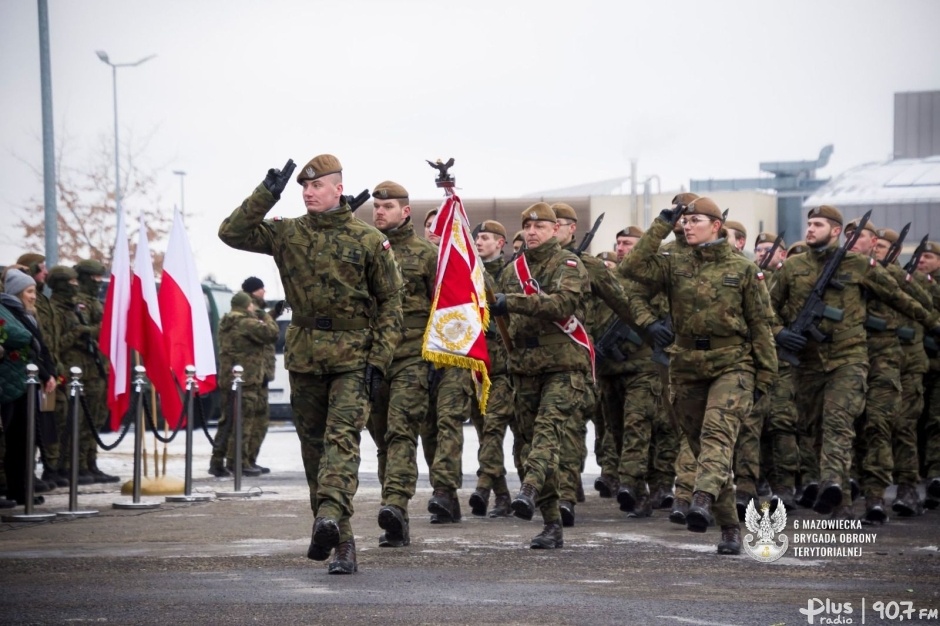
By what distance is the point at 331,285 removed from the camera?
348 inches

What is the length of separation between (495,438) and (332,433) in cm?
390

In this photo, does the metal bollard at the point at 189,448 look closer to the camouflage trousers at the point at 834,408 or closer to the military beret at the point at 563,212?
the military beret at the point at 563,212

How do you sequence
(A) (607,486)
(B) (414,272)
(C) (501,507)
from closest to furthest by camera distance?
(B) (414,272), (C) (501,507), (A) (607,486)

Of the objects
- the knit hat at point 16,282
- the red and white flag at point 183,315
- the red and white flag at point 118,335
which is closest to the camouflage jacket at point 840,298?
the red and white flag at point 183,315

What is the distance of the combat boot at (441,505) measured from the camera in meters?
11.5

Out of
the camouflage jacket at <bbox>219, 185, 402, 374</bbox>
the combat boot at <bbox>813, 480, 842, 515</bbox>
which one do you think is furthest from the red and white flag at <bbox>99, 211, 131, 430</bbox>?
the combat boot at <bbox>813, 480, 842, 515</bbox>

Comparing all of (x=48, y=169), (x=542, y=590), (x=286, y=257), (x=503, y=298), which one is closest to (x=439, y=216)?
(x=503, y=298)

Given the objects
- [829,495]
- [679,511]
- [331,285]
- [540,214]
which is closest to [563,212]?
[540,214]

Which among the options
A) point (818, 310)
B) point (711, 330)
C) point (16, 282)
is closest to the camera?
point (711, 330)

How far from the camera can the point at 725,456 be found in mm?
9680

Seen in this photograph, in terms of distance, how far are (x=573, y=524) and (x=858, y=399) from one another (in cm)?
236

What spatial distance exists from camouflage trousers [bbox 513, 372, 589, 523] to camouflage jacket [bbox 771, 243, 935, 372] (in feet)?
7.64

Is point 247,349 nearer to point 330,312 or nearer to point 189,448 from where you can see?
point 189,448

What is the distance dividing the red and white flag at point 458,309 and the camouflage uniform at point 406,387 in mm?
263
